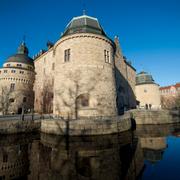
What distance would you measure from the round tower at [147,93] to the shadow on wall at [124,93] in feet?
9.49

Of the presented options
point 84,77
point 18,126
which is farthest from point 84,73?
point 18,126

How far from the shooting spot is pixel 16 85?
2847 cm

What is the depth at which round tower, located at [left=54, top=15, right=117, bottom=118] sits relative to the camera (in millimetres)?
15039

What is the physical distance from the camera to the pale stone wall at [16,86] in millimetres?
27317

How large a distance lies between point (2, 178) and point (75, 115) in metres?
8.65

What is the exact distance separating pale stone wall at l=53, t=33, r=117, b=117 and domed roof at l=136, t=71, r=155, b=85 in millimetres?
25334

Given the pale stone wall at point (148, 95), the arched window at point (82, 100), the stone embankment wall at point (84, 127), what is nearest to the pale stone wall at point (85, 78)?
the arched window at point (82, 100)

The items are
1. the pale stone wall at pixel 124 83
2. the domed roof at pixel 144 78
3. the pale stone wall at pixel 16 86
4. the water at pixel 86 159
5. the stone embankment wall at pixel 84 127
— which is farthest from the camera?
the domed roof at pixel 144 78

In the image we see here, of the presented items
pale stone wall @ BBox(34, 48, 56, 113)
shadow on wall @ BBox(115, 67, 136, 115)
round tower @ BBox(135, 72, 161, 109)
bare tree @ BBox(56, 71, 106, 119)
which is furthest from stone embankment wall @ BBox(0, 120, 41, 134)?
round tower @ BBox(135, 72, 161, 109)

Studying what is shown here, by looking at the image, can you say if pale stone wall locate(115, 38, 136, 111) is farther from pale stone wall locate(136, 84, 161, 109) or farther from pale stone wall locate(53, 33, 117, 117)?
pale stone wall locate(53, 33, 117, 117)

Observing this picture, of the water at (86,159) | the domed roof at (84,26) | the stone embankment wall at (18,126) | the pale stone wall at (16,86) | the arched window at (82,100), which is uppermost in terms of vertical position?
the domed roof at (84,26)

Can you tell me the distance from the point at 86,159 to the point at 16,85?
25.5 metres

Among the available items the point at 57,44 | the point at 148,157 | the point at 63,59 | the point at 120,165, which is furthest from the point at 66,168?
the point at 57,44

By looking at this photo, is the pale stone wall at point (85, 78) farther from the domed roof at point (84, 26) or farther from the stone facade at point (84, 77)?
the domed roof at point (84, 26)
